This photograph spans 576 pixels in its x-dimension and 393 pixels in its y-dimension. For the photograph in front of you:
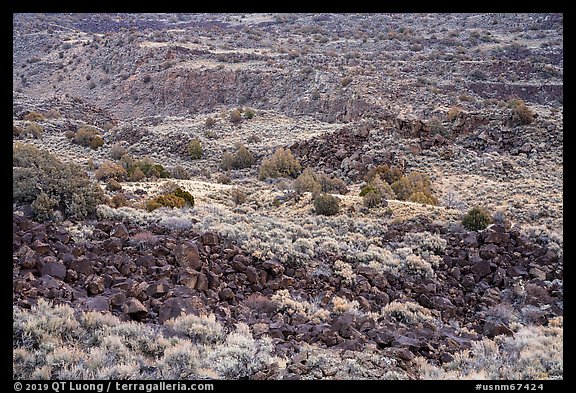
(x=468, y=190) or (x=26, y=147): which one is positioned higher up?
(x=26, y=147)

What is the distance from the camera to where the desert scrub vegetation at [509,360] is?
6516 millimetres

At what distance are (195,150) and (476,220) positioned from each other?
1629cm

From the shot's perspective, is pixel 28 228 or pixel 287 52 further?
pixel 287 52

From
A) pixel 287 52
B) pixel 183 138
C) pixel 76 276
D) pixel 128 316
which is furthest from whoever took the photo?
pixel 287 52

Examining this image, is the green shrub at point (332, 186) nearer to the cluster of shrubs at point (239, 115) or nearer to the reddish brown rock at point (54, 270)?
the reddish brown rock at point (54, 270)

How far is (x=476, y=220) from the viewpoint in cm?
1316

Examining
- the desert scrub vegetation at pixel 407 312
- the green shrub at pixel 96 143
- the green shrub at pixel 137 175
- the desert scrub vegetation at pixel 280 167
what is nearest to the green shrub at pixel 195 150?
the green shrub at pixel 96 143

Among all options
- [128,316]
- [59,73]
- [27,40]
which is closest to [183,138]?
[128,316]

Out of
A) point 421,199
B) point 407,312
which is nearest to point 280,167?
point 421,199

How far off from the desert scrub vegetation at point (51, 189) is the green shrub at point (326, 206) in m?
6.15

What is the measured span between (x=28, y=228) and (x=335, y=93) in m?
27.9

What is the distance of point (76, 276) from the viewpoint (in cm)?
809
